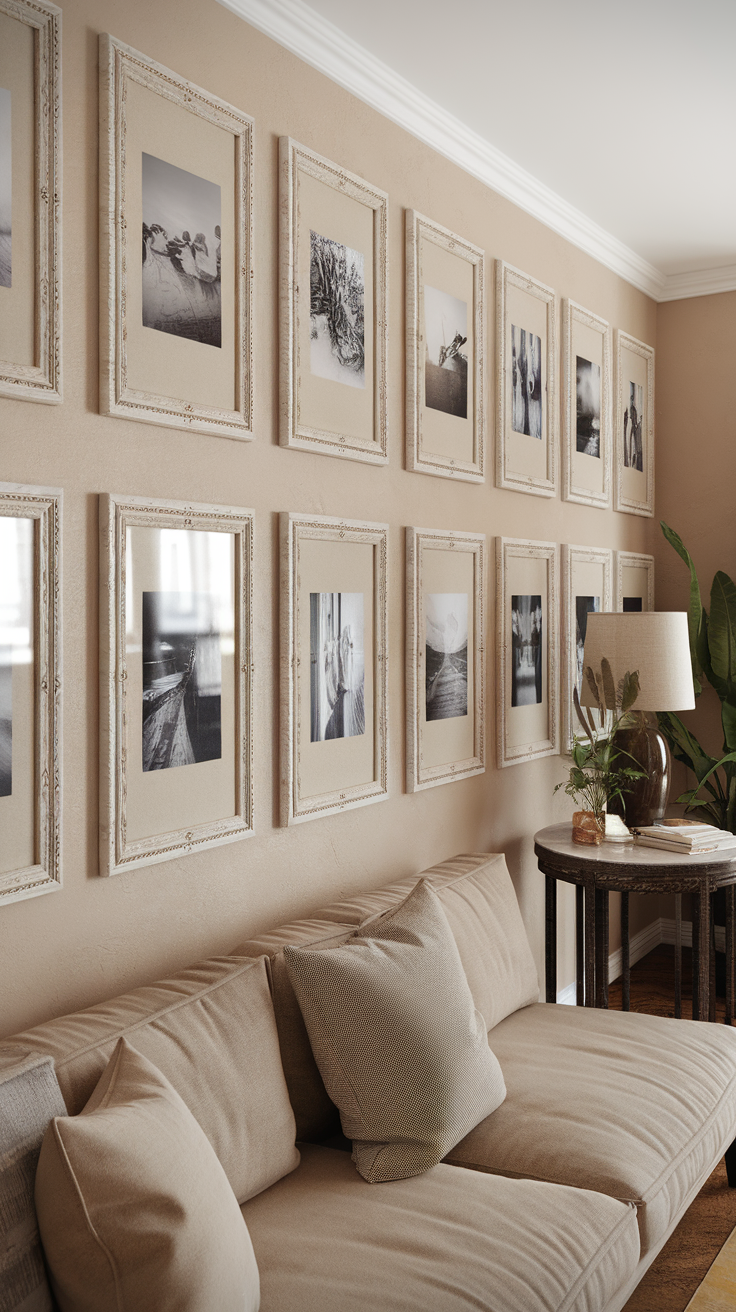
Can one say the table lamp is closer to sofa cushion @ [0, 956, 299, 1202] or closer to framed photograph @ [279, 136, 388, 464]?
framed photograph @ [279, 136, 388, 464]

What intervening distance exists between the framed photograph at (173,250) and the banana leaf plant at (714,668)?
2432mm

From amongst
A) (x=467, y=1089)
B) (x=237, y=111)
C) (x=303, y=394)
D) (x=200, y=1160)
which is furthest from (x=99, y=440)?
(x=467, y=1089)

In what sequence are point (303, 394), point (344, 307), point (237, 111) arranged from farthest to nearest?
point (344, 307) → point (303, 394) → point (237, 111)

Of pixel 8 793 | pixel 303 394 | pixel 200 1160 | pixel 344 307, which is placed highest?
pixel 344 307

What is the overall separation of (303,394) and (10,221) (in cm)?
81

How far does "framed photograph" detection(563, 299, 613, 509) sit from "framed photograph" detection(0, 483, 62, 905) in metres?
2.33

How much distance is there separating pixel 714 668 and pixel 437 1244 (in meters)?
2.90

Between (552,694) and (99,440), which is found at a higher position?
(99,440)

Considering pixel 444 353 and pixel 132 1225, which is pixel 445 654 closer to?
pixel 444 353

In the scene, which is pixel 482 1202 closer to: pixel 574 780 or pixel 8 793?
pixel 8 793

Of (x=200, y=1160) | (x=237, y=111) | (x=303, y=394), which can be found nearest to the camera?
(x=200, y=1160)

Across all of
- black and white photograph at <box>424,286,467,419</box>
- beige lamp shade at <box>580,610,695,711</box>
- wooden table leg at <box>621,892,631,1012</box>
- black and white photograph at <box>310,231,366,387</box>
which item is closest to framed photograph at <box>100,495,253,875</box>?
black and white photograph at <box>310,231,366,387</box>

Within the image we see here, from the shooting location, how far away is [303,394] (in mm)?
2342

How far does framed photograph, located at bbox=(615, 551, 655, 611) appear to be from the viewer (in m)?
4.11
